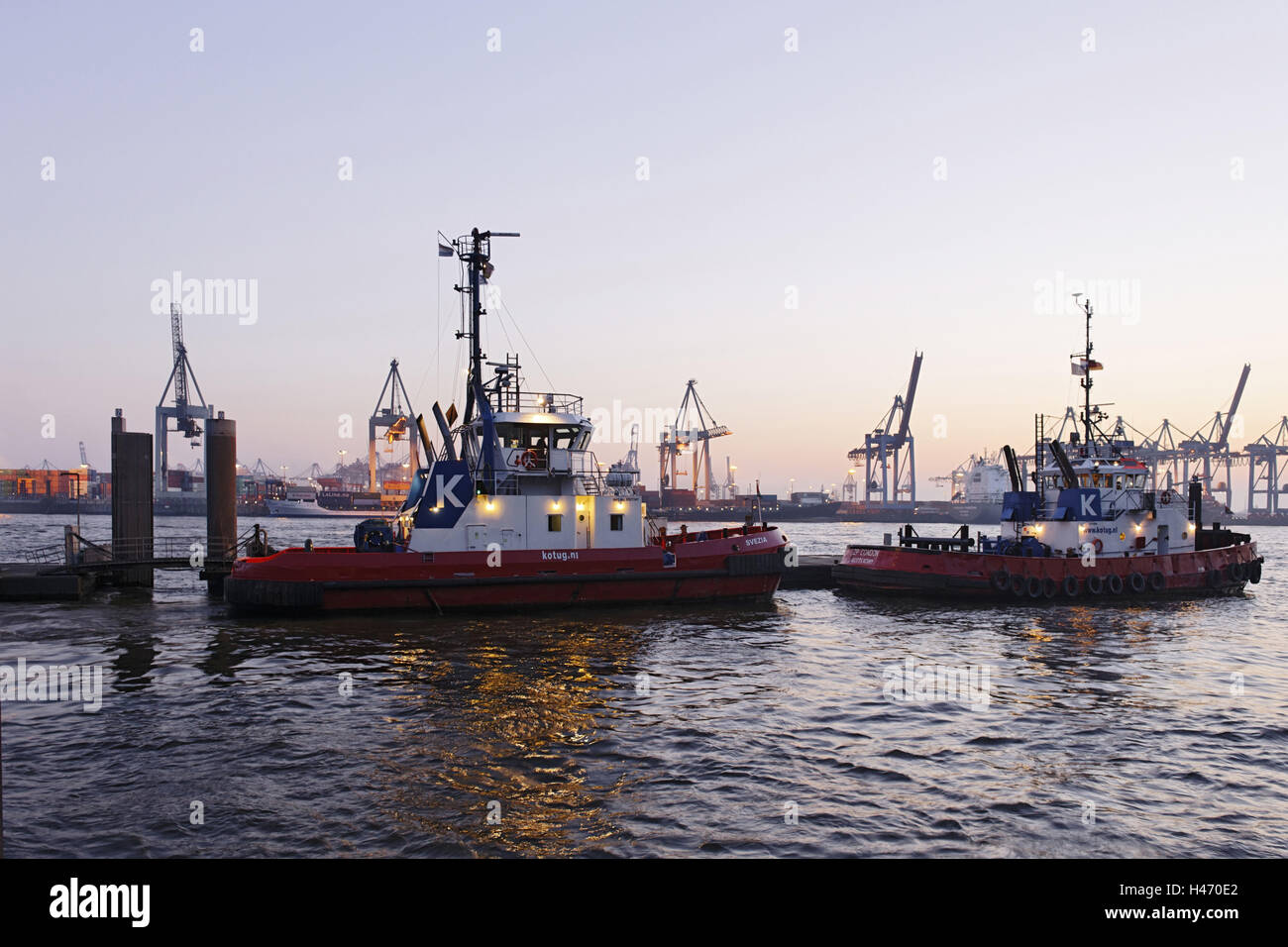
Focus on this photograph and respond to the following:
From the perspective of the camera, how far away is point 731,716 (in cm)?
1203

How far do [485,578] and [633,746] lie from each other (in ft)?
36.9

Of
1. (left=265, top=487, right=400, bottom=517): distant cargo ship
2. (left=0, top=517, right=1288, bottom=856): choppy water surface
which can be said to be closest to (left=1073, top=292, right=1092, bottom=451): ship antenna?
(left=0, top=517, right=1288, bottom=856): choppy water surface

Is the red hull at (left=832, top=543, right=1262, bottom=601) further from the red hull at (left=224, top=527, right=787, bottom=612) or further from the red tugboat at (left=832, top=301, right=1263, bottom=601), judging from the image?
the red hull at (left=224, top=527, right=787, bottom=612)

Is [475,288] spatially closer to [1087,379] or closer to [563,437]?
[563,437]

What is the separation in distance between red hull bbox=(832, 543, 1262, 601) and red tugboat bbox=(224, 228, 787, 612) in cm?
518

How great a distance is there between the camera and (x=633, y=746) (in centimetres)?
1049

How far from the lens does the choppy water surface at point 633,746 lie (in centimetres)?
786

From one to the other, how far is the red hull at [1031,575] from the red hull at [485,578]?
641 centimetres
